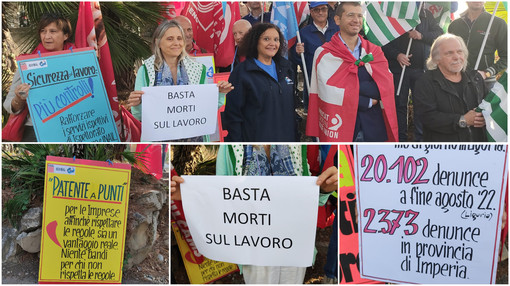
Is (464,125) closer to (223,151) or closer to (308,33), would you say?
(308,33)

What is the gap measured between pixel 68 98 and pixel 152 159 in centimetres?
87

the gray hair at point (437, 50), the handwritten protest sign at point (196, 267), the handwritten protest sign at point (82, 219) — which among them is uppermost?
the gray hair at point (437, 50)

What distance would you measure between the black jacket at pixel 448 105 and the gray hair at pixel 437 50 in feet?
0.20

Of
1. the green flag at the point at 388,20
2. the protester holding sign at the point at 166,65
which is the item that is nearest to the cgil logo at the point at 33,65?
the protester holding sign at the point at 166,65

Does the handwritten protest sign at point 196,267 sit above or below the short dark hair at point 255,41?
below

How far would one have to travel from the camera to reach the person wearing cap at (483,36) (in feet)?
17.3

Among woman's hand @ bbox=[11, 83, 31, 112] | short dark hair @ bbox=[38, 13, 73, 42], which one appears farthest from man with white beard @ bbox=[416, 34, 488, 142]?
woman's hand @ bbox=[11, 83, 31, 112]

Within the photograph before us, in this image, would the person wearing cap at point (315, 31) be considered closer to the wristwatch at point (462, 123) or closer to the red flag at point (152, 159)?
the wristwatch at point (462, 123)

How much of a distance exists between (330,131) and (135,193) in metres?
1.83

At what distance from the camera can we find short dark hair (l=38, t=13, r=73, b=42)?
4941 mm

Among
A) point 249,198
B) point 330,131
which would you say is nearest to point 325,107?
point 330,131

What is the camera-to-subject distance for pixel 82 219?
420 centimetres

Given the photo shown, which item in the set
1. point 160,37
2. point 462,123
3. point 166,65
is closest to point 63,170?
point 166,65

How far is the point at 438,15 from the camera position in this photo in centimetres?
536
